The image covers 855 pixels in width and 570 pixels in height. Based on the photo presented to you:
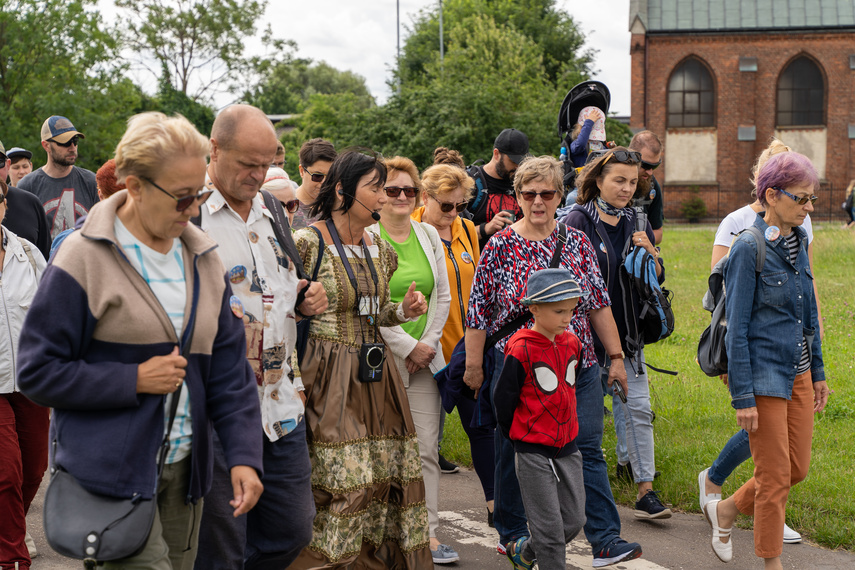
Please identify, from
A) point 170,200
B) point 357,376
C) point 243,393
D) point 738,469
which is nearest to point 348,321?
point 357,376

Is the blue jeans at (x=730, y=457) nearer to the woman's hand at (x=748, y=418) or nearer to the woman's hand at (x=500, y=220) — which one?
the woman's hand at (x=748, y=418)

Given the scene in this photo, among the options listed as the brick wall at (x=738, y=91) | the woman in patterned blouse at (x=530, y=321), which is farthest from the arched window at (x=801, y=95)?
the woman in patterned blouse at (x=530, y=321)

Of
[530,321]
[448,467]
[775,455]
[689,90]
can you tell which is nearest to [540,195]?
[530,321]

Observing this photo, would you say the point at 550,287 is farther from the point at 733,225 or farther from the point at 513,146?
the point at 513,146

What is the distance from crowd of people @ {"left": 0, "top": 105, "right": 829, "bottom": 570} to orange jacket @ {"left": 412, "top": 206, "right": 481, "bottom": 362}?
2cm

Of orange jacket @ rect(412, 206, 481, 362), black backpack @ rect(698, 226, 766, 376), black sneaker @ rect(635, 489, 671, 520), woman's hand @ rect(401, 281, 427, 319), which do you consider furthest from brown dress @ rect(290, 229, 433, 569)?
black sneaker @ rect(635, 489, 671, 520)

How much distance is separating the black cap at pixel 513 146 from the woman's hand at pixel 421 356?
2.40 meters

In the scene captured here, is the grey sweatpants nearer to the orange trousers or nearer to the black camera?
the black camera

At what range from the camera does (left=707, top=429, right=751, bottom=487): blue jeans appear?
5.18 m

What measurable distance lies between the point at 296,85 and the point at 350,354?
5940 cm

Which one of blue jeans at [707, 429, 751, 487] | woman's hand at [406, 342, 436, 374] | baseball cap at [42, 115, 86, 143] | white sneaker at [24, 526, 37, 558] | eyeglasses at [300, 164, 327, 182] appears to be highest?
baseball cap at [42, 115, 86, 143]

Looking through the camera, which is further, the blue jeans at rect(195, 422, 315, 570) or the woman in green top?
the woman in green top

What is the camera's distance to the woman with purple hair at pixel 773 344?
452cm

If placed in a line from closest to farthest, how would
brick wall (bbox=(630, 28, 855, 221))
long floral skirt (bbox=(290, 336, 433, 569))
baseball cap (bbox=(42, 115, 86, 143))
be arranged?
1. long floral skirt (bbox=(290, 336, 433, 569))
2. baseball cap (bbox=(42, 115, 86, 143))
3. brick wall (bbox=(630, 28, 855, 221))
